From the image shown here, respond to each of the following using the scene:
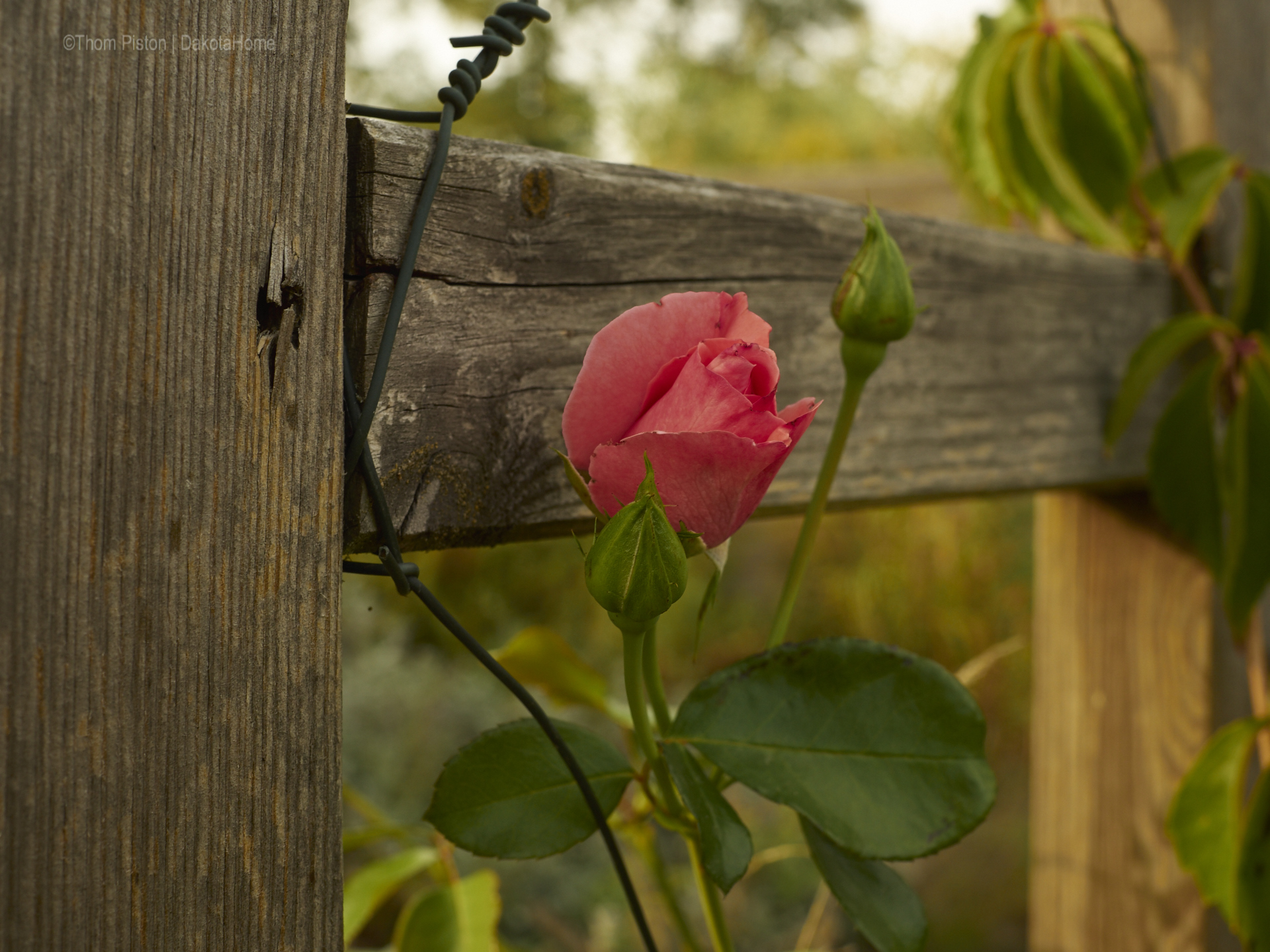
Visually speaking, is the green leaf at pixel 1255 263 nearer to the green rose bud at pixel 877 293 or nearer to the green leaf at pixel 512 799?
the green rose bud at pixel 877 293

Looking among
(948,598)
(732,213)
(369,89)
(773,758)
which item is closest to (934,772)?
(773,758)

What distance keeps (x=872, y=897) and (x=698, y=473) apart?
0.73ft

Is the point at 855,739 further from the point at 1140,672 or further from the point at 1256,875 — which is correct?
the point at 1140,672

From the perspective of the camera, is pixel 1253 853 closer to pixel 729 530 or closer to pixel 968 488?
pixel 968 488

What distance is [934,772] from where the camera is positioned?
395 mm

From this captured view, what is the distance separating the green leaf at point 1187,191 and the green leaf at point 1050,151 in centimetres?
5

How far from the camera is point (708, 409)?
1.02 ft

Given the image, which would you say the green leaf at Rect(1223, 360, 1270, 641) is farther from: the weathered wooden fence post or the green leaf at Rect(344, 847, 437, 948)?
the green leaf at Rect(344, 847, 437, 948)

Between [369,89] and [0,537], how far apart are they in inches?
152

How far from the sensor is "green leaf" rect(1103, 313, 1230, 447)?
716 mm

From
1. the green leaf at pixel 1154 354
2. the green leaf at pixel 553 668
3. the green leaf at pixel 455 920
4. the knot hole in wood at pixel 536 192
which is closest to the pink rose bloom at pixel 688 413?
the knot hole in wood at pixel 536 192

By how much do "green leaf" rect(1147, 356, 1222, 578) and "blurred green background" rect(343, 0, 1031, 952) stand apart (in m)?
0.29

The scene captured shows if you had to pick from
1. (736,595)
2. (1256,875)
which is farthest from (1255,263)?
(736,595)

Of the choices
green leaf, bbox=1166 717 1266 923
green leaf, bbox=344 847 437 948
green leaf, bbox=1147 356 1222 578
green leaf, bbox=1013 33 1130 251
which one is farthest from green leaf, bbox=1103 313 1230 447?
green leaf, bbox=344 847 437 948
